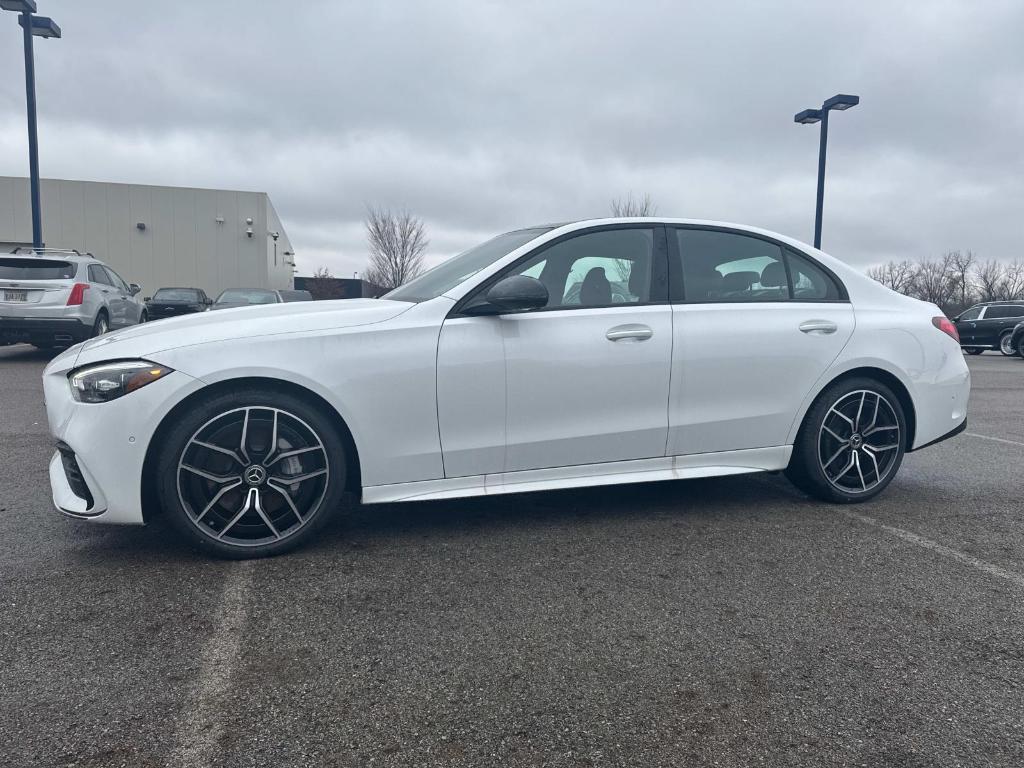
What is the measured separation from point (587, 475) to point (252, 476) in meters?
1.54

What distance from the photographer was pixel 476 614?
2697 millimetres

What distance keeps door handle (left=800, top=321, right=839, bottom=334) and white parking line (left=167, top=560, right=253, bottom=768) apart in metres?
3.03

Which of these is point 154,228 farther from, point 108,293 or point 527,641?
point 527,641

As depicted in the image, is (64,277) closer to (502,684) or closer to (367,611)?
(367,611)

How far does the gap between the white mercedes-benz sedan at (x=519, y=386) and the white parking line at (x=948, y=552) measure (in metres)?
0.29

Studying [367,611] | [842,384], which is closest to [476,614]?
[367,611]

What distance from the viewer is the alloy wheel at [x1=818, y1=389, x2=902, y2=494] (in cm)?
413

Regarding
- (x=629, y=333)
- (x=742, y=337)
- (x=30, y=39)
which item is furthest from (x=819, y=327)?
(x=30, y=39)

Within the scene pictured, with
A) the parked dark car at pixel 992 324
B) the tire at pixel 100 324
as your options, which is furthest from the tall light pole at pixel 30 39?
the parked dark car at pixel 992 324

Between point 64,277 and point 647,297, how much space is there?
33.9 feet

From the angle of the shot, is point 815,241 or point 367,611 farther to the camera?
point 815,241

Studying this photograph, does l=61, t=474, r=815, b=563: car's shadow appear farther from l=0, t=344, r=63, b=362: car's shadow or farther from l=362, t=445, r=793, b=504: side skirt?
l=0, t=344, r=63, b=362: car's shadow

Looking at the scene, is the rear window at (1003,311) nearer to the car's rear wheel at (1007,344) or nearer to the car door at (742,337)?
the car's rear wheel at (1007,344)

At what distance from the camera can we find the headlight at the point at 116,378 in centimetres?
300
